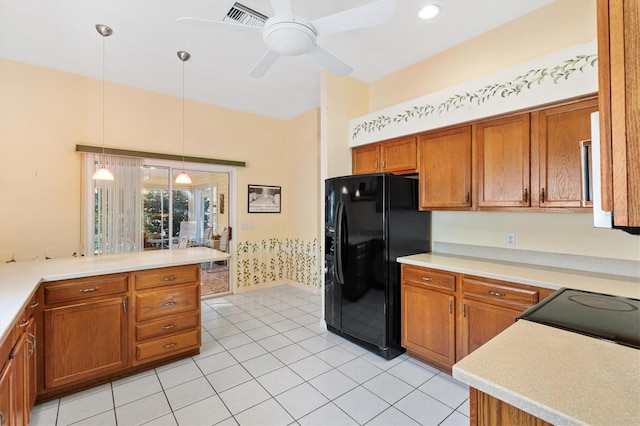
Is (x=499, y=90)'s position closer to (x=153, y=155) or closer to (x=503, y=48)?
(x=503, y=48)

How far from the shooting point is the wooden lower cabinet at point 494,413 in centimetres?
74

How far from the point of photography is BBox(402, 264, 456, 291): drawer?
2338 millimetres

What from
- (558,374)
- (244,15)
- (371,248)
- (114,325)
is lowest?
(114,325)

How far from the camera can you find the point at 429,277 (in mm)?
2479

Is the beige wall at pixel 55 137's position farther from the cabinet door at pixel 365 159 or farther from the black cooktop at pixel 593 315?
the black cooktop at pixel 593 315

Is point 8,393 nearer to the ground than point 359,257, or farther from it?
nearer to the ground

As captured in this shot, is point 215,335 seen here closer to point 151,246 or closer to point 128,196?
point 151,246

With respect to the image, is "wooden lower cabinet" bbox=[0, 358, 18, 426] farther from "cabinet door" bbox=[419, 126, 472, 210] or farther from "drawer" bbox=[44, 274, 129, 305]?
"cabinet door" bbox=[419, 126, 472, 210]

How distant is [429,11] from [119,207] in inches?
157

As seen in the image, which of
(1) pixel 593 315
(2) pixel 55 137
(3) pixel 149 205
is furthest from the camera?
(3) pixel 149 205

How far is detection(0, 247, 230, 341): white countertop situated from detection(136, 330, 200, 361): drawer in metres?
0.65

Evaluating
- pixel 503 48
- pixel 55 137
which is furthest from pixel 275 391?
pixel 55 137

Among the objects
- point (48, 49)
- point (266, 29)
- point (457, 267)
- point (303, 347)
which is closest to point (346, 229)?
point (457, 267)


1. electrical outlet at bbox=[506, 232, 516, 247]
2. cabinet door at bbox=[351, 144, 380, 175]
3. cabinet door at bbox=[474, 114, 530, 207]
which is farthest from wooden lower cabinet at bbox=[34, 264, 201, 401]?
electrical outlet at bbox=[506, 232, 516, 247]
